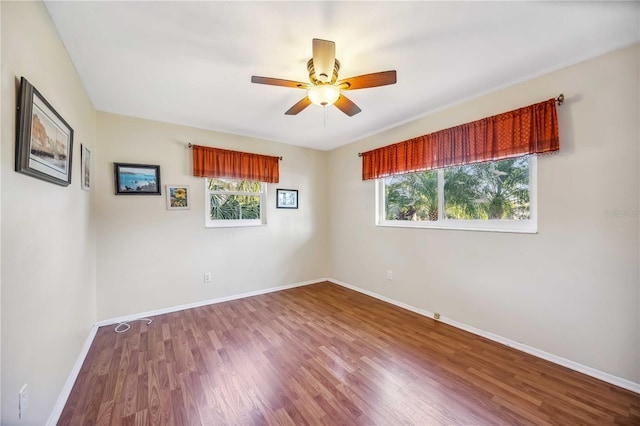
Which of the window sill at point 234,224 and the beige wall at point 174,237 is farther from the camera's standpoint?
the window sill at point 234,224

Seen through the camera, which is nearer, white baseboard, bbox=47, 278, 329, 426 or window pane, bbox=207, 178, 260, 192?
white baseboard, bbox=47, 278, 329, 426

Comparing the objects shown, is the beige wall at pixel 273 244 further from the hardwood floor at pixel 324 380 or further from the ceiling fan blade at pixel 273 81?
the ceiling fan blade at pixel 273 81

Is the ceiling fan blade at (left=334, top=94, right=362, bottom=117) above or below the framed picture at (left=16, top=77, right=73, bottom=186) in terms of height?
above

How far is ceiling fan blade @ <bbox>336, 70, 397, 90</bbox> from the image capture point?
1.72 m

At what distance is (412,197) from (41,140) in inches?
134

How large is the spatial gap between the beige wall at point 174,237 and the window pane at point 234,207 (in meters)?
0.21

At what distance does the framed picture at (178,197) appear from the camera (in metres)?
3.21

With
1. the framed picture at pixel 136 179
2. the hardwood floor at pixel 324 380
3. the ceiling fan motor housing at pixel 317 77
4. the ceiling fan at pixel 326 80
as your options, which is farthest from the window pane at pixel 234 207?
the ceiling fan motor housing at pixel 317 77

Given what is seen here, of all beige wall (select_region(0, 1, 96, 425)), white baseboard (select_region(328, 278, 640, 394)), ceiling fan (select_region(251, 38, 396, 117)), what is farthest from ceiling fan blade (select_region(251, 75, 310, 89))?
white baseboard (select_region(328, 278, 640, 394))

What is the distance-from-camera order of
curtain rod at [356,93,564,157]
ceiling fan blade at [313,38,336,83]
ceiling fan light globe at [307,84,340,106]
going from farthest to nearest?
1. curtain rod at [356,93,564,157]
2. ceiling fan light globe at [307,84,340,106]
3. ceiling fan blade at [313,38,336,83]

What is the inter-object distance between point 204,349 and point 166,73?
245 centimetres

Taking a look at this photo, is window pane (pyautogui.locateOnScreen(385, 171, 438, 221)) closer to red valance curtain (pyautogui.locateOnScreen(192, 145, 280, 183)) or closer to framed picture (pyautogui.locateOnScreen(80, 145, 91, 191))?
red valance curtain (pyautogui.locateOnScreen(192, 145, 280, 183))

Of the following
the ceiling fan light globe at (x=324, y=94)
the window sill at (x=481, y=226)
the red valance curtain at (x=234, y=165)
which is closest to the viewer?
the ceiling fan light globe at (x=324, y=94)

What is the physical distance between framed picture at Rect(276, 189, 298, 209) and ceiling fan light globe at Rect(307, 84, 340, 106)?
2332mm
